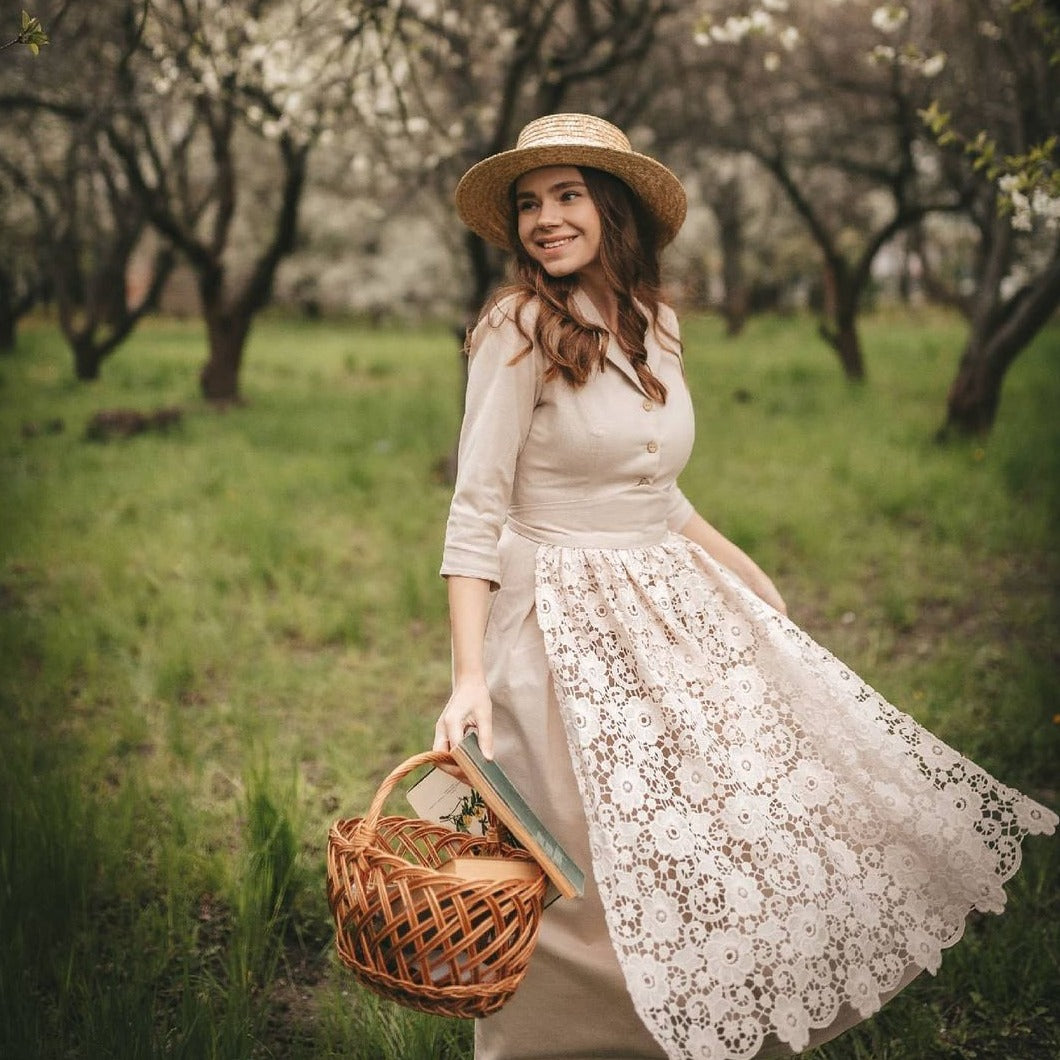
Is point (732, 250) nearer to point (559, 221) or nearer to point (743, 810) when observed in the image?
point (559, 221)

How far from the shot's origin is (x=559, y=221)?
2.21 meters

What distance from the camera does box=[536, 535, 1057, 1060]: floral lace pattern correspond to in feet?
6.11

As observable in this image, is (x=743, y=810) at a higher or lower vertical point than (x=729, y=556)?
lower

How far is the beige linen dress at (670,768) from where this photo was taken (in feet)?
6.24

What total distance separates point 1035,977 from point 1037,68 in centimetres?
669

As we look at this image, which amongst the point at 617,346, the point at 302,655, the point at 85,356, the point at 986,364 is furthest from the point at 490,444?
the point at 85,356

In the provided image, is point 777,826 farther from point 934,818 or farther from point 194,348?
point 194,348

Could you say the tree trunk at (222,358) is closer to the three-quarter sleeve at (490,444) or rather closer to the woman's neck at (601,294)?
the woman's neck at (601,294)

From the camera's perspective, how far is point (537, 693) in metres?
2.09

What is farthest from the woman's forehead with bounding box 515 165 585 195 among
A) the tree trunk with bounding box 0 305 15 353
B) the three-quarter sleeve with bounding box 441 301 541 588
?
the tree trunk with bounding box 0 305 15 353

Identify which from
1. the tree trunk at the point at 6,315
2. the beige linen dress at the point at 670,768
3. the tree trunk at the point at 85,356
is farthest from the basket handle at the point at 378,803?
the tree trunk at the point at 6,315

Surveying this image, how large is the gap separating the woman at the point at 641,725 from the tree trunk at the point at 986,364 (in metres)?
5.86

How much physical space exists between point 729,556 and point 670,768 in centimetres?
72

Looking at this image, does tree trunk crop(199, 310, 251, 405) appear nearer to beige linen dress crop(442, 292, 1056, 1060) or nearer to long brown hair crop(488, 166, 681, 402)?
long brown hair crop(488, 166, 681, 402)
